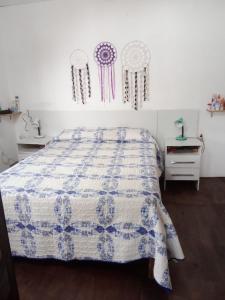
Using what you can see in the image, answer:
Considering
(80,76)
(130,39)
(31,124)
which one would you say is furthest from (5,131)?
(130,39)

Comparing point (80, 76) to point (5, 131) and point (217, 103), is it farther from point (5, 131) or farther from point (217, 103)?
point (217, 103)

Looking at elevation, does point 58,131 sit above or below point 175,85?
below

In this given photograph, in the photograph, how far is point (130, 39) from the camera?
3.25 metres

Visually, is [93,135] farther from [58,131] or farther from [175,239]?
[175,239]

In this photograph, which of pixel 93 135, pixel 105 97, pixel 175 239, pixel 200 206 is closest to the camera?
pixel 175 239

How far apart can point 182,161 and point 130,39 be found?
70.3 inches

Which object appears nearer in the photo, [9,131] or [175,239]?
→ [175,239]

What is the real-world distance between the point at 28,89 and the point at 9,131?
0.76m

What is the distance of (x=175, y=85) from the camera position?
3311mm

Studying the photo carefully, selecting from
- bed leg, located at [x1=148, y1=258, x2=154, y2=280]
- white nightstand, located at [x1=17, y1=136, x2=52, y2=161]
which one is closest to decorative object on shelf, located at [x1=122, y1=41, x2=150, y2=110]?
white nightstand, located at [x1=17, y1=136, x2=52, y2=161]

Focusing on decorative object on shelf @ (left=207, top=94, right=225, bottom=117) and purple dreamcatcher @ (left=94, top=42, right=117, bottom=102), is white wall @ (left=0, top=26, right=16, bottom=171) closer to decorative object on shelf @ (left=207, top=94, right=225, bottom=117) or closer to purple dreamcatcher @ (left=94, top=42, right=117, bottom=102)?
purple dreamcatcher @ (left=94, top=42, right=117, bottom=102)

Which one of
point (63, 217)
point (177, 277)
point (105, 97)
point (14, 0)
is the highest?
point (14, 0)

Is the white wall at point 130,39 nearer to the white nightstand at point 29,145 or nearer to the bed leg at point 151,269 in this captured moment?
the white nightstand at point 29,145

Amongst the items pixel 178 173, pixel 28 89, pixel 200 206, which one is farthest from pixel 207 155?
pixel 28 89
